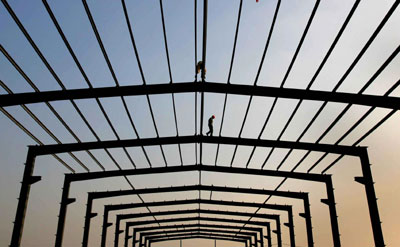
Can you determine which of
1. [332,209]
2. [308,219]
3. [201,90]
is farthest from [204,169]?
[201,90]

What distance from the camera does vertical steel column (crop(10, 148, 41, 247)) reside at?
1638cm

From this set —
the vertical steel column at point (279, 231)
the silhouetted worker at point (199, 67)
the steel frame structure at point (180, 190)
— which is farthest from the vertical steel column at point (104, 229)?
the silhouetted worker at point (199, 67)

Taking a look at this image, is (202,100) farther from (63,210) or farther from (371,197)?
(63,210)

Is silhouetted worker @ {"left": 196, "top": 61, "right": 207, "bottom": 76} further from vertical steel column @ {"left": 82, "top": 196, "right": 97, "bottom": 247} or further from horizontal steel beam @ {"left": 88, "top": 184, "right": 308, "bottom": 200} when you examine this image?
horizontal steel beam @ {"left": 88, "top": 184, "right": 308, "bottom": 200}

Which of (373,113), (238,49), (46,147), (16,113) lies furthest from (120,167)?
(373,113)

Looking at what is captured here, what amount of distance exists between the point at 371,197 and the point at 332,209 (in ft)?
14.1

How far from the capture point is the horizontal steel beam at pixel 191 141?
19.5 meters

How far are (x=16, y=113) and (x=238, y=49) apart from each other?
10.5 m

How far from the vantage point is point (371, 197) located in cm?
1773

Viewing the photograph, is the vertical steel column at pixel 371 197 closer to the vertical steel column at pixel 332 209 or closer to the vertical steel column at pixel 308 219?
the vertical steel column at pixel 332 209

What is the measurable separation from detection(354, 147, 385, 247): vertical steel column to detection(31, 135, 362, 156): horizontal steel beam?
2.36ft

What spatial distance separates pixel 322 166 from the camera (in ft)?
74.4

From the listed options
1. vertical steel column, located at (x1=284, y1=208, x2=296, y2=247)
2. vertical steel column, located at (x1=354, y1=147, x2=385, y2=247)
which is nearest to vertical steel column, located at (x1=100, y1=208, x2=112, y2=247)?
vertical steel column, located at (x1=284, y1=208, x2=296, y2=247)

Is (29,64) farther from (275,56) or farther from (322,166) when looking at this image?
(322,166)
